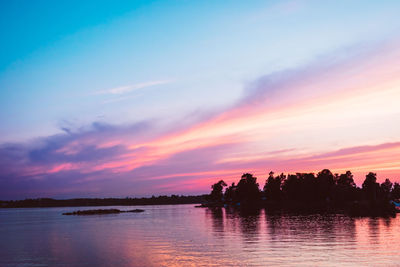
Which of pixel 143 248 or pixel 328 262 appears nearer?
pixel 328 262

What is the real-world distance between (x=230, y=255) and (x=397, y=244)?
23.9 metres

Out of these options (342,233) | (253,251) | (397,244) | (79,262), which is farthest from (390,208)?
(79,262)

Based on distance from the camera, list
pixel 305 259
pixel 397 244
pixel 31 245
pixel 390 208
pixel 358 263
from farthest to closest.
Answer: pixel 390 208 < pixel 31 245 < pixel 397 244 < pixel 305 259 < pixel 358 263

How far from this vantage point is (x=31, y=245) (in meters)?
62.3

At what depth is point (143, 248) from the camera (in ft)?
173

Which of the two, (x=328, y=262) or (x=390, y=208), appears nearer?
(x=328, y=262)

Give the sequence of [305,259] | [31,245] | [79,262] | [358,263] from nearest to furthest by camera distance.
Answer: [358,263] → [305,259] → [79,262] → [31,245]

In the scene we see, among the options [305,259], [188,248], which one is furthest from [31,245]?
[305,259]

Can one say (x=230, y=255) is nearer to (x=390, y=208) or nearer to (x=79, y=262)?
(x=79, y=262)

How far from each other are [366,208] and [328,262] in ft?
295

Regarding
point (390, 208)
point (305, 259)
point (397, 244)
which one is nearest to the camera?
point (305, 259)

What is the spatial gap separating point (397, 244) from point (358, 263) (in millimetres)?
15935

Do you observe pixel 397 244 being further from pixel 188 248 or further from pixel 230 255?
pixel 188 248

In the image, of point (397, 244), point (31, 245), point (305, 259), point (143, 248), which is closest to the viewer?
point (305, 259)
